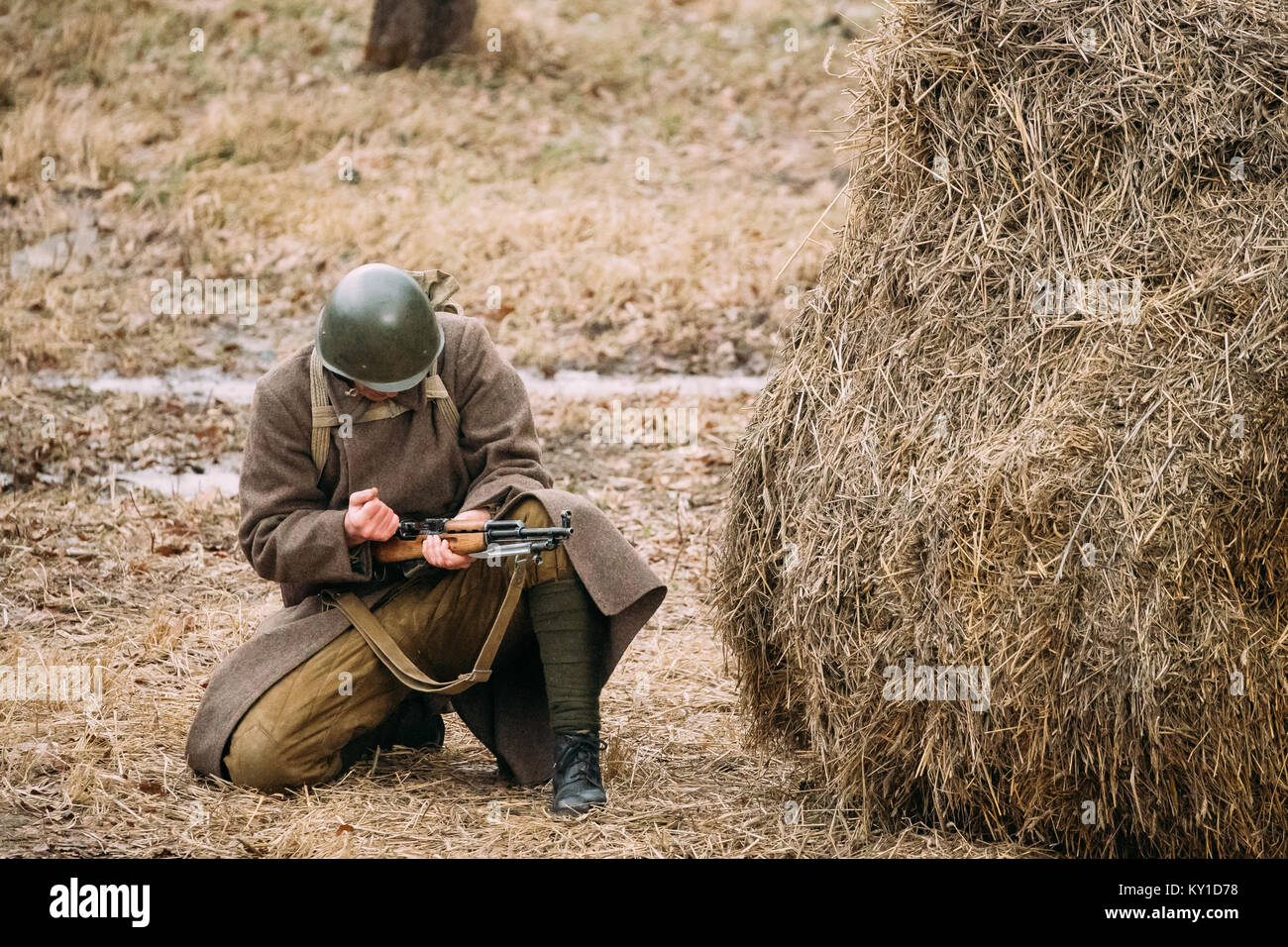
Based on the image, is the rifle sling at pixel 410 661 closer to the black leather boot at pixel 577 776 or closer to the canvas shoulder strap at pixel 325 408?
the black leather boot at pixel 577 776

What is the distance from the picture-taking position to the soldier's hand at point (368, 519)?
381cm

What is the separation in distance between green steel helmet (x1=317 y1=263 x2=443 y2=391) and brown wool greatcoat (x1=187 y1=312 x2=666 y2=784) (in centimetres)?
18

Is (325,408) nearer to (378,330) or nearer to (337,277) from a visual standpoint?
(378,330)

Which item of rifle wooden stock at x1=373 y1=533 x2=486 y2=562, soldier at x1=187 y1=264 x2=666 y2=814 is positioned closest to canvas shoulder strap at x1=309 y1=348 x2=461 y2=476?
soldier at x1=187 y1=264 x2=666 y2=814

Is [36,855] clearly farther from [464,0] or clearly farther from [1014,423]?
[464,0]

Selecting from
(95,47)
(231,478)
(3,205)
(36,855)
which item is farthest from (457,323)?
(95,47)

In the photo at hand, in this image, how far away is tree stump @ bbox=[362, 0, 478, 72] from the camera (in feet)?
40.3

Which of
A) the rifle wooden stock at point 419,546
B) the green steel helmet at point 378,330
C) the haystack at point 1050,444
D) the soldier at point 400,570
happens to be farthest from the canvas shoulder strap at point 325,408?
the haystack at point 1050,444

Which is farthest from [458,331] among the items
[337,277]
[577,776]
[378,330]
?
[337,277]

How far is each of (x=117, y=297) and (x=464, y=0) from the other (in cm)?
481

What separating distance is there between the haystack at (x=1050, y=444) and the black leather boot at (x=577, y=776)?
0.61 metres

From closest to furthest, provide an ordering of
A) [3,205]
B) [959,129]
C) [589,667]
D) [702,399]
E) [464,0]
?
[959,129]
[589,667]
[702,399]
[3,205]
[464,0]

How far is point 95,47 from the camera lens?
12586 millimetres

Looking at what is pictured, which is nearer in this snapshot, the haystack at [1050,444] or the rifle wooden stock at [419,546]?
the haystack at [1050,444]
